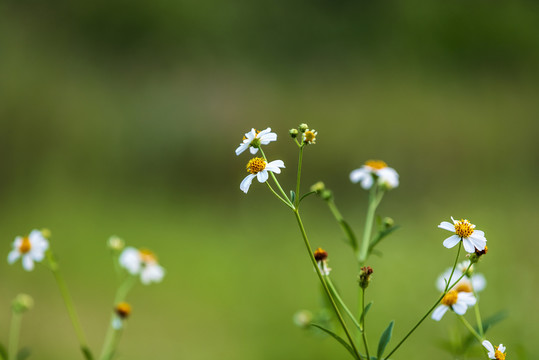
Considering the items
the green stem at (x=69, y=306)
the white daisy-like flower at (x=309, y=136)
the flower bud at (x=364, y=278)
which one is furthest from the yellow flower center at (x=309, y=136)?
the green stem at (x=69, y=306)

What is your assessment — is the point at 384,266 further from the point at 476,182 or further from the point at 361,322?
the point at 361,322

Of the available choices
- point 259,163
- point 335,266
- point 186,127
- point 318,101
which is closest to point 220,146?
point 186,127

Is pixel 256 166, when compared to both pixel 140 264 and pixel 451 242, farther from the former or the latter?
pixel 140 264

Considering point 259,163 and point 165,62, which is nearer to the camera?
point 259,163

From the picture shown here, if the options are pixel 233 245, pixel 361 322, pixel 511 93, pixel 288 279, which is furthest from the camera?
pixel 511 93

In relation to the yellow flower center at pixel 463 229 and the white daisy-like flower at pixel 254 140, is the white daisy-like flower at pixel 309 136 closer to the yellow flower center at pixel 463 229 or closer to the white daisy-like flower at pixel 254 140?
the white daisy-like flower at pixel 254 140

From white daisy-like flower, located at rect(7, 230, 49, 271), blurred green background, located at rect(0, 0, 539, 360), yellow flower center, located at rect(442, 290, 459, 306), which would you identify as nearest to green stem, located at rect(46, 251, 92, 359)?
white daisy-like flower, located at rect(7, 230, 49, 271)
